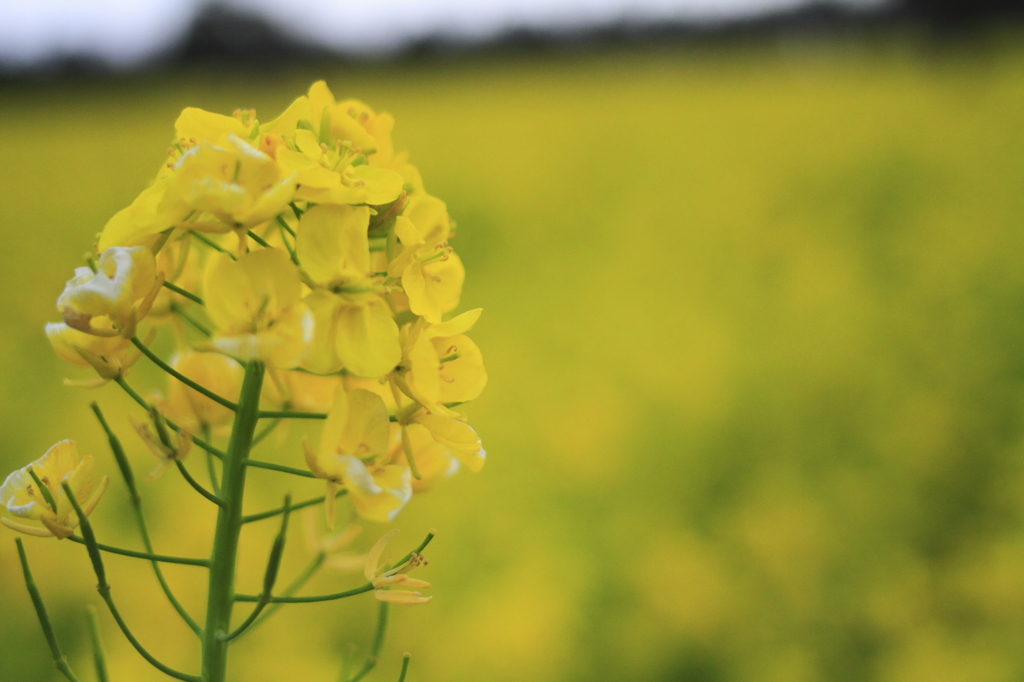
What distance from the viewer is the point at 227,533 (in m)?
0.73

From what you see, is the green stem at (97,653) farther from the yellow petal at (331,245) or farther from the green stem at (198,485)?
the yellow petal at (331,245)

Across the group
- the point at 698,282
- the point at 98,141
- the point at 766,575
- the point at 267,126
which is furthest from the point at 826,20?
the point at 267,126

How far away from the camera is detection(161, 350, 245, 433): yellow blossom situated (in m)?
0.87

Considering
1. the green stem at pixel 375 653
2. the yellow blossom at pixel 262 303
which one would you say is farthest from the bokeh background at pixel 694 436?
the yellow blossom at pixel 262 303

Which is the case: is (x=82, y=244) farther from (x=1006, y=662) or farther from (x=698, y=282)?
(x=1006, y=662)

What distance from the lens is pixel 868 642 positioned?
2150 mm

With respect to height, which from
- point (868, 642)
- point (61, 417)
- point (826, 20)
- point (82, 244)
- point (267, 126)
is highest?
point (826, 20)

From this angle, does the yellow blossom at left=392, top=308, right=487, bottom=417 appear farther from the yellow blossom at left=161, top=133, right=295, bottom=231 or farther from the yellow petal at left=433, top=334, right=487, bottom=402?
the yellow blossom at left=161, top=133, right=295, bottom=231

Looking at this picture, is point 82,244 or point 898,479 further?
point 82,244

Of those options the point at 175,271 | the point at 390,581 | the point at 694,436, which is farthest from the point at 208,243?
the point at 694,436

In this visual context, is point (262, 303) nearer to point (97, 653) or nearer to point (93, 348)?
point (93, 348)

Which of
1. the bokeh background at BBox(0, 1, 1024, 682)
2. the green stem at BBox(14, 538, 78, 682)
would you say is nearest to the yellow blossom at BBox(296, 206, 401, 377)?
the green stem at BBox(14, 538, 78, 682)

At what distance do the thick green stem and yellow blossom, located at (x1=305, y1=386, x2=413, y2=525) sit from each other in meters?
0.09

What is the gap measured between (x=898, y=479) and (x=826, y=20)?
42.8 feet
